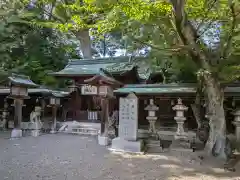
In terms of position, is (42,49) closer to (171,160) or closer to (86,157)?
(86,157)

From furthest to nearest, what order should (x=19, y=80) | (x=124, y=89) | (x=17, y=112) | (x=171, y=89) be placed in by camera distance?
(x=17, y=112)
(x=19, y=80)
(x=124, y=89)
(x=171, y=89)

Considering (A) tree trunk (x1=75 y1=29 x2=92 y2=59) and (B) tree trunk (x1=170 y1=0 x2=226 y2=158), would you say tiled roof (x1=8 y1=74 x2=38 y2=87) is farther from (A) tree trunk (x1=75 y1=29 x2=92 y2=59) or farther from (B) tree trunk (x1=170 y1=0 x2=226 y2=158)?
(A) tree trunk (x1=75 y1=29 x2=92 y2=59)

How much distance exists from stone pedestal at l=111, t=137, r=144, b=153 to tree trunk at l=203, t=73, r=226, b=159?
259 centimetres

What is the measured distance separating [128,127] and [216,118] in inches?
134

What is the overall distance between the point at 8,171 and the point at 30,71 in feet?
45.4

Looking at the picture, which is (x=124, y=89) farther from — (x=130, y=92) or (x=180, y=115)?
(x=180, y=115)

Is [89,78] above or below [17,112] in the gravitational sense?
above

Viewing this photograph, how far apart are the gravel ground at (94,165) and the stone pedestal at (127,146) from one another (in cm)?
44

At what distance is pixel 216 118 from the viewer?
28.4 ft

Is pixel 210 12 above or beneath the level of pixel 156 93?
above

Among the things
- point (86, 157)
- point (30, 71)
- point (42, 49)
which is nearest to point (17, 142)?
point (86, 157)

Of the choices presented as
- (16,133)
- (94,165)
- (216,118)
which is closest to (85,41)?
(16,133)

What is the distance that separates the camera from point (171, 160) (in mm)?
8531

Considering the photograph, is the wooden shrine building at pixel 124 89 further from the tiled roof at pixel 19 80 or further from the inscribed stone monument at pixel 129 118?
the tiled roof at pixel 19 80
